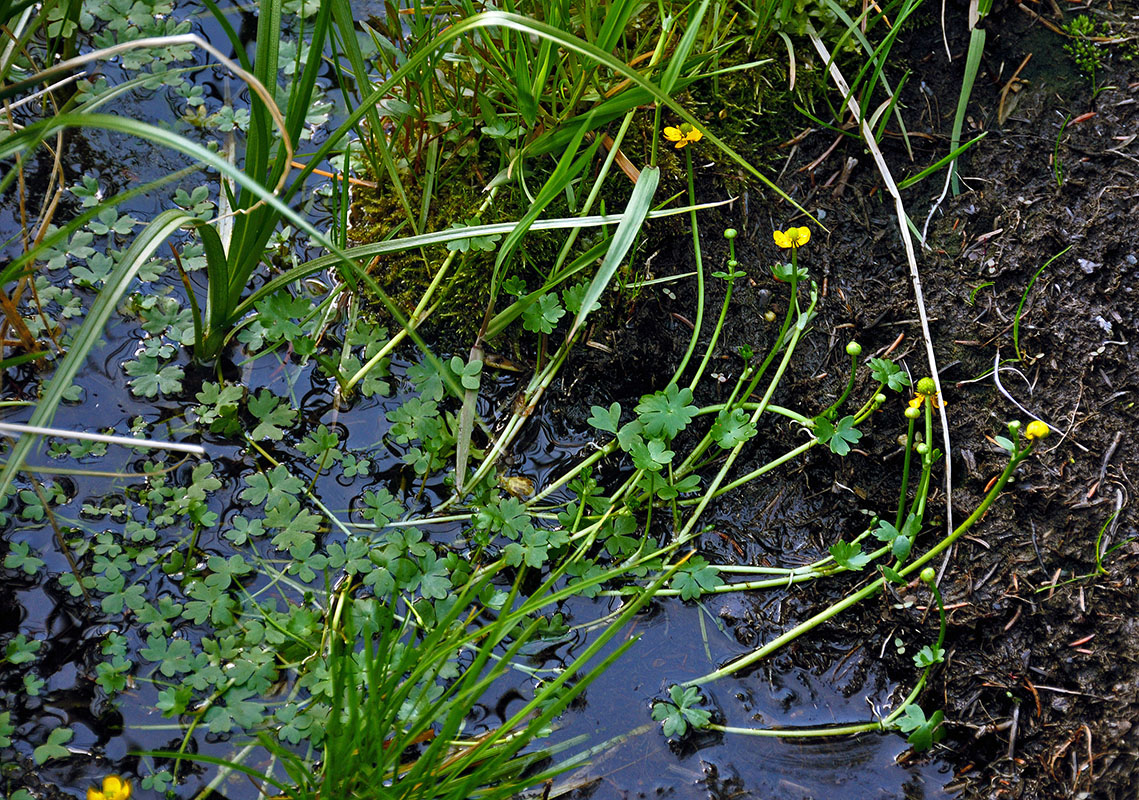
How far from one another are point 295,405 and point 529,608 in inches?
34.1

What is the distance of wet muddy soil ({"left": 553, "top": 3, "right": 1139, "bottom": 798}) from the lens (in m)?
A: 1.66

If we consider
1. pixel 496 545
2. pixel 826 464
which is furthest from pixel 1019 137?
pixel 496 545

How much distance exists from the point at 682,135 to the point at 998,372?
0.96 metres

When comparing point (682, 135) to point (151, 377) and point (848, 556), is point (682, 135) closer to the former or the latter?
point (848, 556)

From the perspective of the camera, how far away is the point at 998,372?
193cm

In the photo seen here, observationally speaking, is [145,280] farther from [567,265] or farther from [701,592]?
[701,592]

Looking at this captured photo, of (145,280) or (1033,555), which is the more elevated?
(145,280)

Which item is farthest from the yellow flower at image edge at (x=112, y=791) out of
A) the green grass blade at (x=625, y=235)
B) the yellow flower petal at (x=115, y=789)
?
the green grass blade at (x=625, y=235)

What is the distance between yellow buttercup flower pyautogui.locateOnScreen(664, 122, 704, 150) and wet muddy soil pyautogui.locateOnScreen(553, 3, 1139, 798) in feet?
0.48

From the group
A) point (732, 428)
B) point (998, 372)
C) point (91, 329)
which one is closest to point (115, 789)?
point (91, 329)

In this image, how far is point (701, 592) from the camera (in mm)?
1803

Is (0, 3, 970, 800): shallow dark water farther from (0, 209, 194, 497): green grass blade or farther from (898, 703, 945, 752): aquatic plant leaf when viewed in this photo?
(0, 209, 194, 497): green grass blade

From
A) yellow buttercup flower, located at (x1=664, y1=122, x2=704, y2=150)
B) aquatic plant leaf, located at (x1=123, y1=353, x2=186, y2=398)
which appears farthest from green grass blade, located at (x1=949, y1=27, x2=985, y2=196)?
aquatic plant leaf, located at (x1=123, y1=353, x2=186, y2=398)

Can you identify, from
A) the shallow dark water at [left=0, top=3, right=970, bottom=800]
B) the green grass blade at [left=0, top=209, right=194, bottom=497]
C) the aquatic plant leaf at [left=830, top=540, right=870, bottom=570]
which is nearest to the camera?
the green grass blade at [left=0, top=209, right=194, bottom=497]
